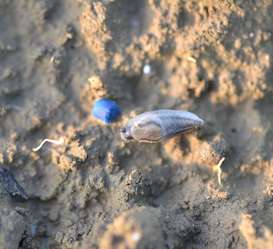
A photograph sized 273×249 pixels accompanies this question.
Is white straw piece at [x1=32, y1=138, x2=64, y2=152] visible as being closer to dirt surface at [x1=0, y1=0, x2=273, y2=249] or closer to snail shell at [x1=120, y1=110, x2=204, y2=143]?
dirt surface at [x1=0, y1=0, x2=273, y2=249]

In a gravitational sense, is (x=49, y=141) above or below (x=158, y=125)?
below

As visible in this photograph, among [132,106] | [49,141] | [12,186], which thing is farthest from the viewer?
[132,106]

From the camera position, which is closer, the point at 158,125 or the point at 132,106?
the point at 158,125

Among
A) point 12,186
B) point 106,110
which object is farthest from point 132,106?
point 12,186

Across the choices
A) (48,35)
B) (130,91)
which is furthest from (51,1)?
(130,91)

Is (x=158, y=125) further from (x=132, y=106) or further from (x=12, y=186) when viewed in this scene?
(x=12, y=186)

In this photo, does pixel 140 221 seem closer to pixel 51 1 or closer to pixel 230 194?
pixel 230 194
